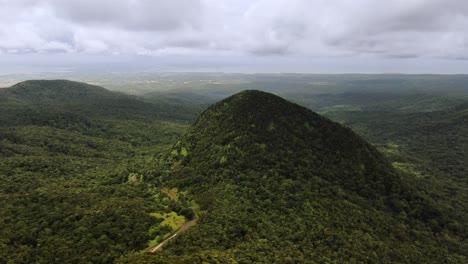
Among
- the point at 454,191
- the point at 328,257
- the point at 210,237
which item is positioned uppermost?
the point at 210,237

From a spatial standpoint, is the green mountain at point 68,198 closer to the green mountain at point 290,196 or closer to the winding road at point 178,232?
the winding road at point 178,232

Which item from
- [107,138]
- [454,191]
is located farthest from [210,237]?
[107,138]

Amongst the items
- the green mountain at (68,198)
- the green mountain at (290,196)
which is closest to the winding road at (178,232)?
the green mountain at (290,196)

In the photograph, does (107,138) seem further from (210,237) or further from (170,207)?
(210,237)

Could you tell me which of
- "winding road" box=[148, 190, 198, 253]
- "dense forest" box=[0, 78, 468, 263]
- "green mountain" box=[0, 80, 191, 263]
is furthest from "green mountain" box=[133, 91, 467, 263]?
"green mountain" box=[0, 80, 191, 263]

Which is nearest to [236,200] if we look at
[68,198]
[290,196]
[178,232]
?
[290,196]

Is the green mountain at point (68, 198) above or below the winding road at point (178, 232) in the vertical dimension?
above

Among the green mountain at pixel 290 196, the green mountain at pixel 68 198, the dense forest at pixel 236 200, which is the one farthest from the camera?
the green mountain at pixel 290 196

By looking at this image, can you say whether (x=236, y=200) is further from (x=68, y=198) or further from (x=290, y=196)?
(x=68, y=198)

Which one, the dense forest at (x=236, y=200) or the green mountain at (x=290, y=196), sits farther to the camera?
the green mountain at (x=290, y=196)
